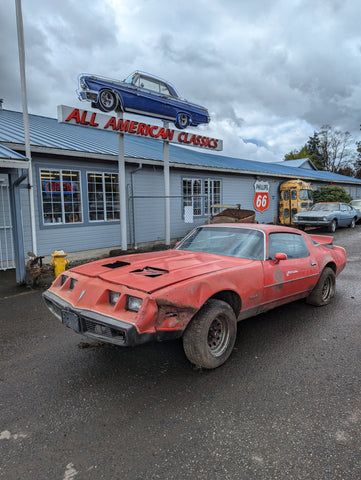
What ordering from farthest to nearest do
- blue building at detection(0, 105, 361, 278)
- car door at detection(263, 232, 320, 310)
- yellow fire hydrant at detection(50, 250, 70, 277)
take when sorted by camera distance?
blue building at detection(0, 105, 361, 278) < yellow fire hydrant at detection(50, 250, 70, 277) < car door at detection(263, 232, 320, 310)

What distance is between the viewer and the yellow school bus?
18.5 meters

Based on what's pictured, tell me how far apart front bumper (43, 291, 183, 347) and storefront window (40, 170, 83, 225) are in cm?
663

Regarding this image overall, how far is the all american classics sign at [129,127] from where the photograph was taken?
27.0 feet

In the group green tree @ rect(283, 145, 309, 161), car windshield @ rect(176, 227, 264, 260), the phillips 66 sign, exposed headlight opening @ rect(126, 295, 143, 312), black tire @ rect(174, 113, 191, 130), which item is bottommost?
exposed headlight opening @ rect(126, 295, 143, 312)

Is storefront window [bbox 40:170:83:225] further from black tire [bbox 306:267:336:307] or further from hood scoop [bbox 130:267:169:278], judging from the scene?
black tire [bbox 306:267:336:307]

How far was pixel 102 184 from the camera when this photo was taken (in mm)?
10227

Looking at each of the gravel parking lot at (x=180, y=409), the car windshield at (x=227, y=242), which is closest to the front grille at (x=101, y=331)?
the gravel parking lot at (x=180, y=409)

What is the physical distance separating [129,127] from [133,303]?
7.76m

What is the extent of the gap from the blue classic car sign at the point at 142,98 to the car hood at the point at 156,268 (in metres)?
6.56

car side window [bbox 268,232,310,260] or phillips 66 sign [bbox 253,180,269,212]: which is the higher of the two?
phillips 66 sign [bbox 253,180,269,212]

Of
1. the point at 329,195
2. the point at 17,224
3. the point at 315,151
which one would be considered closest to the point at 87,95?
the point at 17,224

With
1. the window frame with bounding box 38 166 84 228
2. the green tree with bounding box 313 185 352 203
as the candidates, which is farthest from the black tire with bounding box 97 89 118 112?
the green tree with bounding box 313 185 352 203

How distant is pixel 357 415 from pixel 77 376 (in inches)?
100

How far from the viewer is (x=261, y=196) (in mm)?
17625
